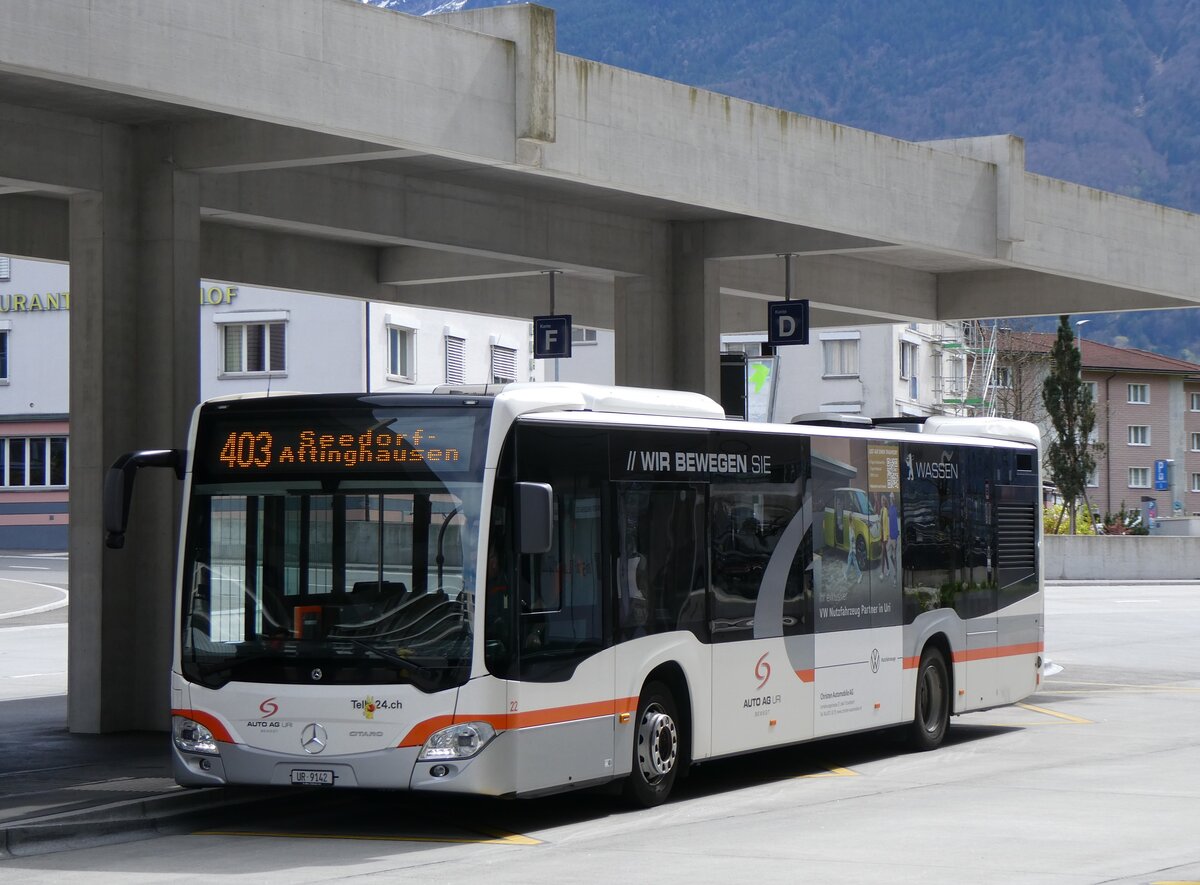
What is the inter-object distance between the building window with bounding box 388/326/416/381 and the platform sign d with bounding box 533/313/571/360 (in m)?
35.6

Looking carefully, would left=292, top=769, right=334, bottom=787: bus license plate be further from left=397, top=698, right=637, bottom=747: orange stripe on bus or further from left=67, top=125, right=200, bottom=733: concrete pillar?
left=67, top=125, right=200, bottom=733: concrete pillar

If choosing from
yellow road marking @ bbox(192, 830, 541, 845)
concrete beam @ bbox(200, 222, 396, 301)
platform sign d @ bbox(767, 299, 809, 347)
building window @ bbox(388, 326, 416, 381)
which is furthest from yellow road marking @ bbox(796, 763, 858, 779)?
building window @ bbox(388, 326, 416, 381)

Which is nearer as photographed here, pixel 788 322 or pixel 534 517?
pixel 534 517

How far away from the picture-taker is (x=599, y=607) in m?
12.1

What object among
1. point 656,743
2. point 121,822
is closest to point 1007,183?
point 656,743

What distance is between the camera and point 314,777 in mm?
11258

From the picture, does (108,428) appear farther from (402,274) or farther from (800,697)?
(402,274)

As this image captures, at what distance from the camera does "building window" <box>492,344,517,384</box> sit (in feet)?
214

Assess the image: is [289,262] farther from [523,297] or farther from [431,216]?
[523,297]

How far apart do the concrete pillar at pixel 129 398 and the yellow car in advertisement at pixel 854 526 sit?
5636mm

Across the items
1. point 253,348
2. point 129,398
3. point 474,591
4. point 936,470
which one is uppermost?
point 253,348

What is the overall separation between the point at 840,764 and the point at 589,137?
232 inches

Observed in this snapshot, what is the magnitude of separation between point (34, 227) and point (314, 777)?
10.1m

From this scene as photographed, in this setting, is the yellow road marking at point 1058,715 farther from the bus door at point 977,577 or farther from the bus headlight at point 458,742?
the bus headlight at point 458,742
